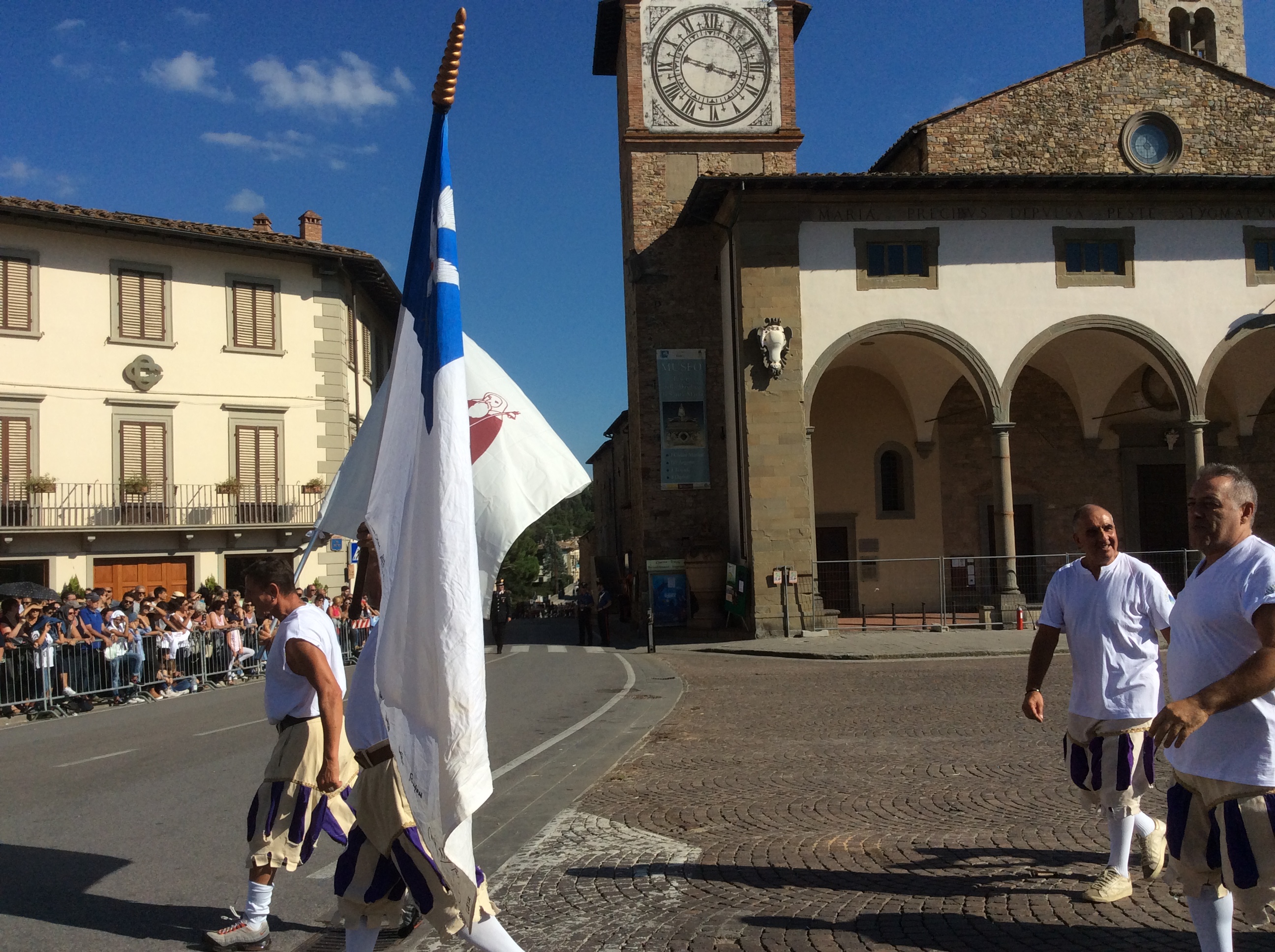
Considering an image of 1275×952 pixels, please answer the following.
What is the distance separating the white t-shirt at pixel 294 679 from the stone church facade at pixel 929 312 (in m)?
19.1

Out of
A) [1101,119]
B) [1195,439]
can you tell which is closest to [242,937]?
[1195,439]

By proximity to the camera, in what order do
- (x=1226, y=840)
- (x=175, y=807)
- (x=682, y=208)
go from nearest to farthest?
(x=1226, y=840), (x=175, y=807), (x=682, y=208)

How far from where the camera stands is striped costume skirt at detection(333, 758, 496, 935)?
3.91 meters

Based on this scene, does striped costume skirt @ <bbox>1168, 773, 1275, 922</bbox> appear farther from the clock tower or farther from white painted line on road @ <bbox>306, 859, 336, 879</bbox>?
the clock tower

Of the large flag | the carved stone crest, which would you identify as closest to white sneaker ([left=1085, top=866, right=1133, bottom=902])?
the large flag

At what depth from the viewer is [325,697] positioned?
4516mm

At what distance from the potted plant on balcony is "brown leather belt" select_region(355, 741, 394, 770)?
2362 centimetres

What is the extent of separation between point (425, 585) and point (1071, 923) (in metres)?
3.19

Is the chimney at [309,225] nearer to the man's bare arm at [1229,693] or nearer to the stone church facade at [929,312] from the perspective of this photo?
the stone church facade at [929,312]

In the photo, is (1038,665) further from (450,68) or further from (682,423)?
(682,423)

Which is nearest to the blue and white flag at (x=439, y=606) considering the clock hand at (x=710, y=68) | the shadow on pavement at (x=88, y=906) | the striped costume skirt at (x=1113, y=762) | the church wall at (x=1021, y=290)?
the shadow on pavement at (x=88, y=906)

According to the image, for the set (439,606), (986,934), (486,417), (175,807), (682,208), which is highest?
(682,208)

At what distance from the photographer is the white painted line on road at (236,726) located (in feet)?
38.4

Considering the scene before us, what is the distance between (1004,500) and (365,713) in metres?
22.8
